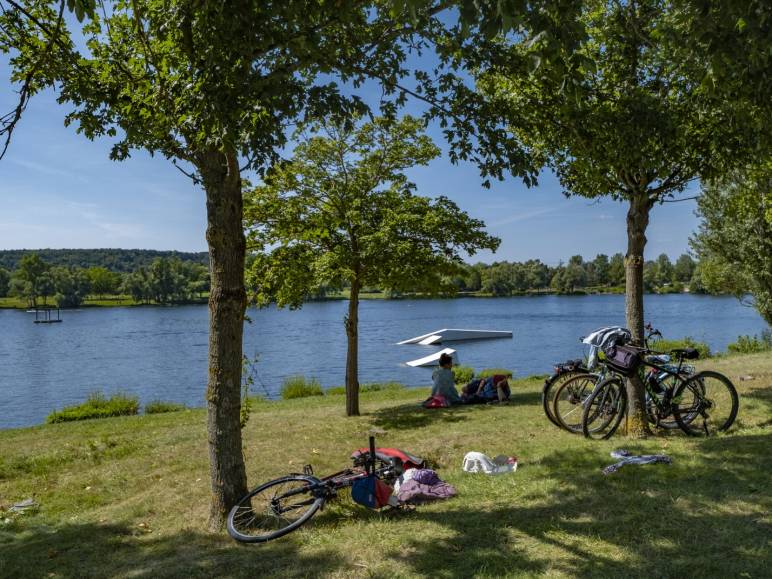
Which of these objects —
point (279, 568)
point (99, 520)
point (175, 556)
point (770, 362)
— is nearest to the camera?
point (279, 568)

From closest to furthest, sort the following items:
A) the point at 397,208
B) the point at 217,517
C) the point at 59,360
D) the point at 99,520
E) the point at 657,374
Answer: the point at 217,517, the point at 99,520, the point at 657,374, the point at 397,208, the point at 59,360

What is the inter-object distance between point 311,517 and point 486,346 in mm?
43271

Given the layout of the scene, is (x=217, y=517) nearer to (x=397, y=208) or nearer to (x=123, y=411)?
(x=397, y=208)

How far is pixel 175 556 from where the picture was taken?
4.97m

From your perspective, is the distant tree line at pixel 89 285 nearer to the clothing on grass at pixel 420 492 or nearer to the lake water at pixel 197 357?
the lake water at pixel 197 357

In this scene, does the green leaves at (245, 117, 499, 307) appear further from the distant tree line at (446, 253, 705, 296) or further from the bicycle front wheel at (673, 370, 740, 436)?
the distant tree line at (446, 253, 705, 296)

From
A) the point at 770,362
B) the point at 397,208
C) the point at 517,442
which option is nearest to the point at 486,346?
the point at 770,362

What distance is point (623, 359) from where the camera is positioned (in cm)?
802

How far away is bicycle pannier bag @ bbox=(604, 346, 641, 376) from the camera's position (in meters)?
7.95

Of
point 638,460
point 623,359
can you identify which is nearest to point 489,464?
point 638,460

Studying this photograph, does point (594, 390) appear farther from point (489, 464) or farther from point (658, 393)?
point (489, 464)

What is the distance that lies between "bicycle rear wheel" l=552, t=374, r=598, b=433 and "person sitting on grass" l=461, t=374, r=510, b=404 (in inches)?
132

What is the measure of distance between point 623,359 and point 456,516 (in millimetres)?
4028

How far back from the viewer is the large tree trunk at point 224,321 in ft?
18.9
